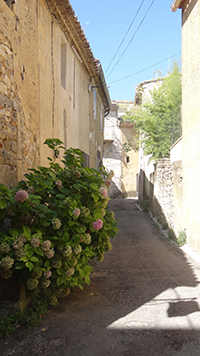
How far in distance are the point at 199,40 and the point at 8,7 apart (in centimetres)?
444

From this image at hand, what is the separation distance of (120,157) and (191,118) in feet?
63.5

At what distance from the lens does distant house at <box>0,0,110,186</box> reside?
4.19 meters

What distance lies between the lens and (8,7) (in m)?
4.35

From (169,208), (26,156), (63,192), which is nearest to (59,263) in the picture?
(63,192)

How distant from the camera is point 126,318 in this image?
3.61 meters

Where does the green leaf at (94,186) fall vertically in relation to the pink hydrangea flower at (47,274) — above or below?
above

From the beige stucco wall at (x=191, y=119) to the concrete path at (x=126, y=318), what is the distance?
1541mm

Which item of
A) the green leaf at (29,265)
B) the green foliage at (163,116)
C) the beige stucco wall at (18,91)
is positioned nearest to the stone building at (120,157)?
the green foliage at (163,116)

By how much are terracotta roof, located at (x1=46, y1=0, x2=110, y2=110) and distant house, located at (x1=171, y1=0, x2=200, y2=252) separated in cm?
257

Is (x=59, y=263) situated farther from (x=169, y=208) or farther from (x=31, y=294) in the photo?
(x=169, y=208)

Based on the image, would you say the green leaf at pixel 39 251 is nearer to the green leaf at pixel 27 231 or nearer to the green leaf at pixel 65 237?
the green leaf at pixel 27 231

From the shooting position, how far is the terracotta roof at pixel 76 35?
21.5 ft

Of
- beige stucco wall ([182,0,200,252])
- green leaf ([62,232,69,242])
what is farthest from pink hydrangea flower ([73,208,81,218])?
beige stucco wall ([182,0,200,252])

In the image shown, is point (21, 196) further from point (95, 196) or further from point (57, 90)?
point (57, 90)
